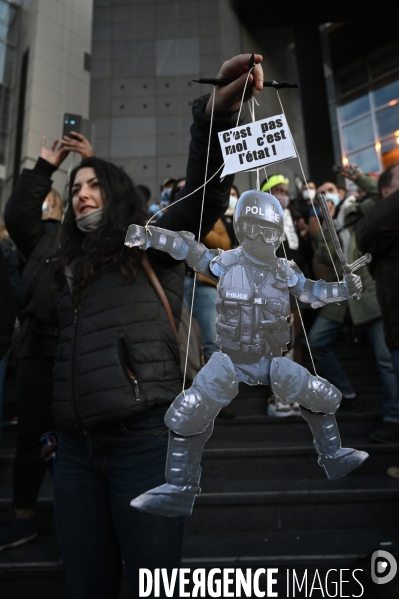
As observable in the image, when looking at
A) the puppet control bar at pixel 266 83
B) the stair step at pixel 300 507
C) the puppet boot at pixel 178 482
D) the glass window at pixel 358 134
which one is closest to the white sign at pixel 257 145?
the puppet control bar at pixel 266 83

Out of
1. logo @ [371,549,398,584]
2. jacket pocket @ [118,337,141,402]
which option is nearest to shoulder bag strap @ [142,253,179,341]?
jacket pocket @ [118,337,141,402]

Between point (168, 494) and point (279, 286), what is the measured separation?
1.21ft

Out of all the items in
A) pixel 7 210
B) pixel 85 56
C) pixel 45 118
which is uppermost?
pixel 85 56

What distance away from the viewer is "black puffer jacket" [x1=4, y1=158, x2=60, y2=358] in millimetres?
1469

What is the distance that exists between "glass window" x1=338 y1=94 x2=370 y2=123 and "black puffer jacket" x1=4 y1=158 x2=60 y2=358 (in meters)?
10.4

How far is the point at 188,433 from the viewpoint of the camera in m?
0.66

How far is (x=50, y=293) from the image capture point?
1.61 m

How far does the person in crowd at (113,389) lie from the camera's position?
1031mm

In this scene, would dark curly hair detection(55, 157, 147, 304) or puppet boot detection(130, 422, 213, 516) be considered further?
dark curly hair detection(55, 157, 147, 304)

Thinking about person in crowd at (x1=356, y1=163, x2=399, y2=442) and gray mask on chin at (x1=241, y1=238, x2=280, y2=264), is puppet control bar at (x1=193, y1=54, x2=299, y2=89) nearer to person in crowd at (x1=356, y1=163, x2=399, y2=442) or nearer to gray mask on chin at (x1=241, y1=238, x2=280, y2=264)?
gray mask on chin at (x1=241, y1=238, x2=280, y2=264)

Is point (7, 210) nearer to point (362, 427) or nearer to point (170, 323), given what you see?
point (170, 323)

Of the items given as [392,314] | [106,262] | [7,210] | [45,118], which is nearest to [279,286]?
[106,262]

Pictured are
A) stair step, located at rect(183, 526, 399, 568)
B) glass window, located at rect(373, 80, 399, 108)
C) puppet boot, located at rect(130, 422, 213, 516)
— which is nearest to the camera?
puppet boot, located at rect(130, 422, 213, 516)

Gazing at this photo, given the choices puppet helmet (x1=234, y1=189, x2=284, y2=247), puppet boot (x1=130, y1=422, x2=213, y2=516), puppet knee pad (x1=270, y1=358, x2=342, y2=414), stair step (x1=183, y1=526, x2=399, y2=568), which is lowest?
stair step (x1=183, y1=526, x2=399, y2=568)
